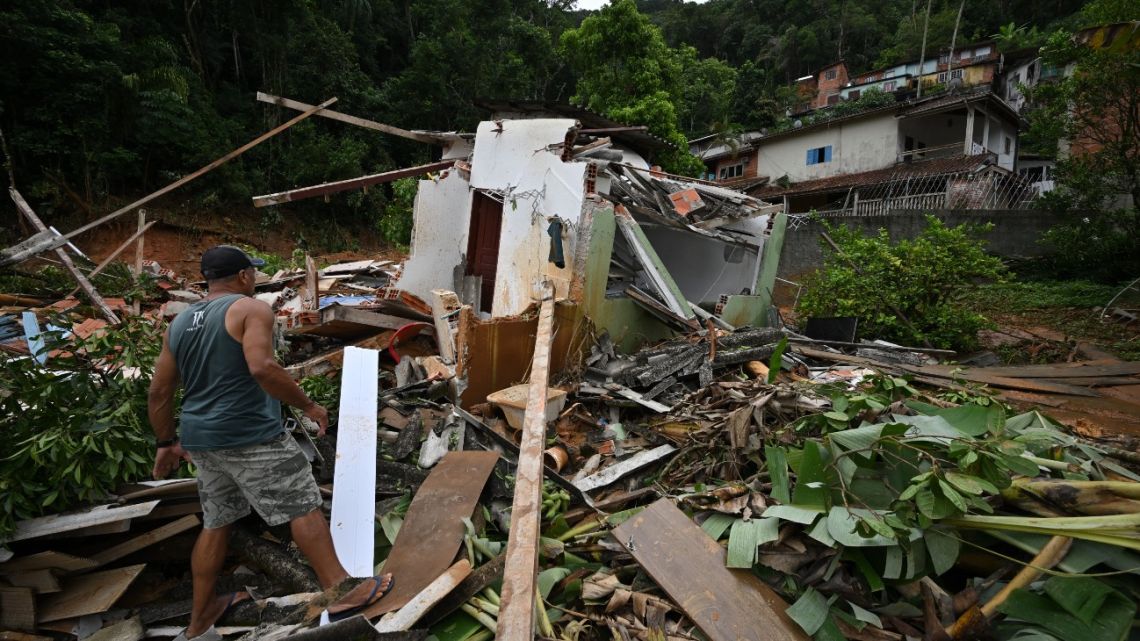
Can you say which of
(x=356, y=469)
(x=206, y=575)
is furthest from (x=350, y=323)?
(x=206, y=575)

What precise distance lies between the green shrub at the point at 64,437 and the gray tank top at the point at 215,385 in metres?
0.80

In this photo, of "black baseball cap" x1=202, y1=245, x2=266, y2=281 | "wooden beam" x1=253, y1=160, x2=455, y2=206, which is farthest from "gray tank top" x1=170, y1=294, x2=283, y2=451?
"wooden beam" x1=253, y1=160, x2=455, y2=206

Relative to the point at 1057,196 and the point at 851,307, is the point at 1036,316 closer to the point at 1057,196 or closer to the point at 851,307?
the point at 1057,196

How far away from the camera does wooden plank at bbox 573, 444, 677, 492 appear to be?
13.0ft

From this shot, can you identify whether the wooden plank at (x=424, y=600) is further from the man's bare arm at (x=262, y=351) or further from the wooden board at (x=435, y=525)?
the man's bare arm at (x=262, y=351)

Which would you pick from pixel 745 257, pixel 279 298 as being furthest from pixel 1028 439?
pixel 279 298

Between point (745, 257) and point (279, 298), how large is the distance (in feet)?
25.3

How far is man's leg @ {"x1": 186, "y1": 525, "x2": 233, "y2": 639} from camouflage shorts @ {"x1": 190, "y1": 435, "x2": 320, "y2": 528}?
7cm

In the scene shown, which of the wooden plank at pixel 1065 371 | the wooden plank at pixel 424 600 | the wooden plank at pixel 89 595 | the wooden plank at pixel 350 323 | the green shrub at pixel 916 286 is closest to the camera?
the wooden plank at pixel 424 600

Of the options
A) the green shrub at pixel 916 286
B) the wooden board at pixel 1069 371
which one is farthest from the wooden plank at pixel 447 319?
the green shrub at pixel 916 286

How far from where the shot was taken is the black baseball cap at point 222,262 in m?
2.68

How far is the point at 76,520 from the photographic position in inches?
111

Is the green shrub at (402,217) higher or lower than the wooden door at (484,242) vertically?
higher

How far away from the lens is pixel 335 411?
15.1 ft
